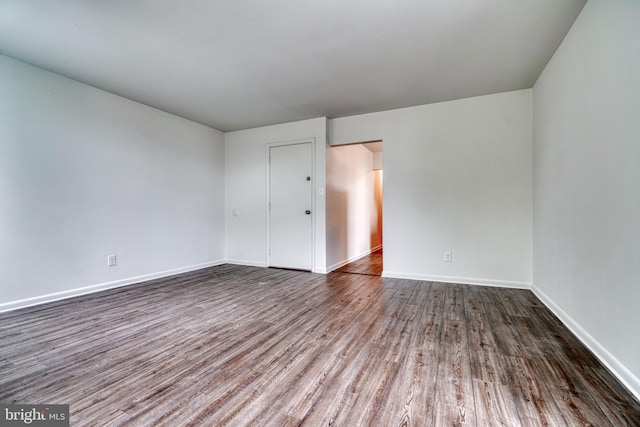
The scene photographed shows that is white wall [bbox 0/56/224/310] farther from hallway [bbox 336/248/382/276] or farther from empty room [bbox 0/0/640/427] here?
hallway [bbox 336/248/382/276]

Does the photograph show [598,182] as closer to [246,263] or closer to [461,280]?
[461,280]

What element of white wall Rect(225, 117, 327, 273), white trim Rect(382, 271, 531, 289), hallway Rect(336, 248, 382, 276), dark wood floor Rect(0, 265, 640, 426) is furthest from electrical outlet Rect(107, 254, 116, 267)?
white trim Rect(382, 271, 531, 289)

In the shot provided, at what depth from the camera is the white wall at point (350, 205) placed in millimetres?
4461

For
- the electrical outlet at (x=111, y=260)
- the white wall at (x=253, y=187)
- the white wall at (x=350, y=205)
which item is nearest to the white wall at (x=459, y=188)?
the white wall at (x=350, y=205)

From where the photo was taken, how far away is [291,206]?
4.51 meters

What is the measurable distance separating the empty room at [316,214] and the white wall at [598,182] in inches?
0.8

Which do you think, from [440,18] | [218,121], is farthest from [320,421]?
[218,121]

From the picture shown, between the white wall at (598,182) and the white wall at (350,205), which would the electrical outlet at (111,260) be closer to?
the white wall at (350,205)

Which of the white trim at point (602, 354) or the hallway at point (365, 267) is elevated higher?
the white trim at point (602, 354)

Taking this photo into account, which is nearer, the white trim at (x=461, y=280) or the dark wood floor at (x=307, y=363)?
the dark wood floor at (x=307, y=363)

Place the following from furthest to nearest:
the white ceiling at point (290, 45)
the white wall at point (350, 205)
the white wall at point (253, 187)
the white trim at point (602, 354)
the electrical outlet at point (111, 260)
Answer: the white wall at point (350, 205) < the white wall at point (253, 187) < the electrical outlet at point (111, 260) < the white ceiling at point (290, 45) < the white trim at point (602, 354)

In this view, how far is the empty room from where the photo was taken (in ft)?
4.75

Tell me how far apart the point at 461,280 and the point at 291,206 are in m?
2.71

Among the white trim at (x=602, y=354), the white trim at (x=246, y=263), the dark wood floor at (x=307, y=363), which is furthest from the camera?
the white trim at (x=246, y=263)
